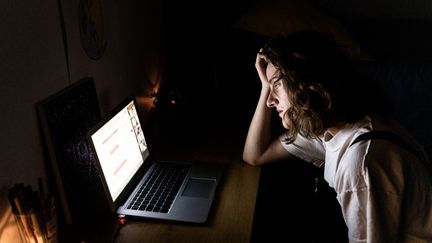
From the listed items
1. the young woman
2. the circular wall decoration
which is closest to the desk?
the young woman

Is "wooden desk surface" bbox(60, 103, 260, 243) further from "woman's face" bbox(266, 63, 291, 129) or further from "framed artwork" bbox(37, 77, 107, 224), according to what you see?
"woman's face" bbox(266, 63, 291, 129)

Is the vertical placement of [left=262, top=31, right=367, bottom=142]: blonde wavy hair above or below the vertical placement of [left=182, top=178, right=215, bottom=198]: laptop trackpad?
above

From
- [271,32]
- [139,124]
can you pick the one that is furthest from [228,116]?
[139,124]

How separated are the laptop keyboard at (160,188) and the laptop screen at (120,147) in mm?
58

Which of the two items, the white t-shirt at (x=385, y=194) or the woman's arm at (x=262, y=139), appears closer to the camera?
the white t-shirt at (x=385, y=194)

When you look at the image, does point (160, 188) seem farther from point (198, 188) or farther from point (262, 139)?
point (262, 139)

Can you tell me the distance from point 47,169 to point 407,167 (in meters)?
0.95

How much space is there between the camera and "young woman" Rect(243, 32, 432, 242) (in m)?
0.98

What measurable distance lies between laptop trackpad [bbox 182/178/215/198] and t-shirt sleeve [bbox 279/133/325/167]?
364 millimetres

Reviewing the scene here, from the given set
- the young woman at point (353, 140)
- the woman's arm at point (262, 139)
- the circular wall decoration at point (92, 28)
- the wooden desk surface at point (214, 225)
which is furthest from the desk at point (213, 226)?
the circular wall decoration at point (92, 28)

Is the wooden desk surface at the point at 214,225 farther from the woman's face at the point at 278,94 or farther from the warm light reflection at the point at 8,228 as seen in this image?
the woman's face at the point at 278,94

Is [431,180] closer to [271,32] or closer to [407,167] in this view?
Result: [407,167]

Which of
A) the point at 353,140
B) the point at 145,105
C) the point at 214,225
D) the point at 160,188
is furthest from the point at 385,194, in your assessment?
the point at 145,105

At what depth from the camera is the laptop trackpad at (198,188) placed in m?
1.15
